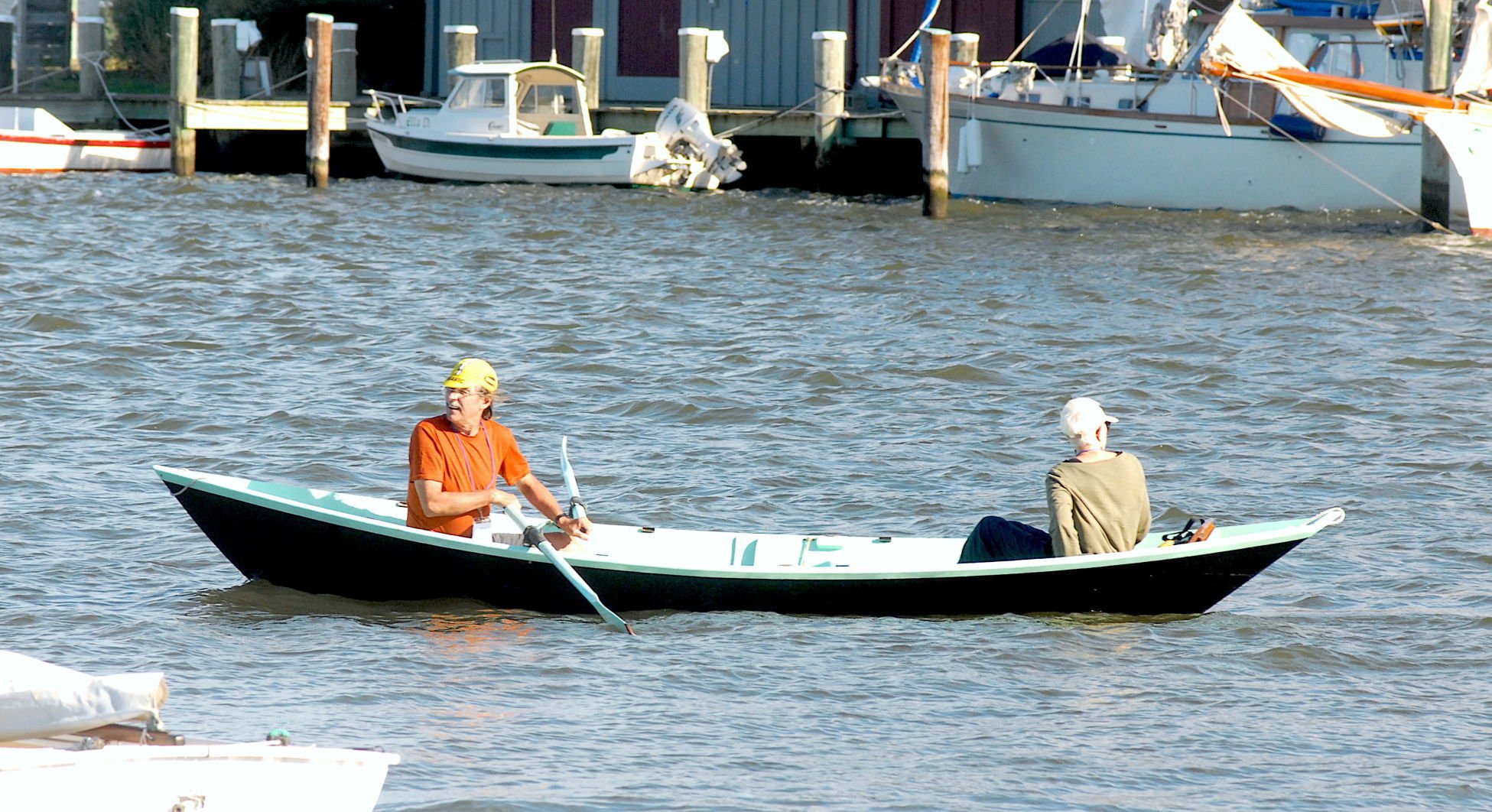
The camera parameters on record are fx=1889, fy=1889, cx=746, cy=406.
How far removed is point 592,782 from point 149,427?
259 inches

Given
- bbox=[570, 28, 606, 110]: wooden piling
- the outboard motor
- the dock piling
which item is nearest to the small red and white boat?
the dock piling

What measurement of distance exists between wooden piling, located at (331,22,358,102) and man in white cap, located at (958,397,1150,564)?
20653 millimetres

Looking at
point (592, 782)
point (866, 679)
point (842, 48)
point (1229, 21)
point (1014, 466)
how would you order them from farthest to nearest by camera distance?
point (842, 48), point (1229, 21), point (1014, 466), point (866, 679), point (592, 782)

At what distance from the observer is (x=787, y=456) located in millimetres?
11133

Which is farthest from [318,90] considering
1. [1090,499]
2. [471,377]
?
[1090,499]

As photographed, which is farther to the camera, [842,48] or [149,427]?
[842,48]

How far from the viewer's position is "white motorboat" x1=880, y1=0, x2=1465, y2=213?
21406 mm

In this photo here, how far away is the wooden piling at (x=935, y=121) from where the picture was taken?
19500 mm

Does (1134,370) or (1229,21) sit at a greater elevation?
(1229,21)

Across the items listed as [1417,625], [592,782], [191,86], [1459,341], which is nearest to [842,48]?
[191,86]

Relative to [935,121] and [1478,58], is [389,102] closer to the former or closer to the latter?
[935,121]

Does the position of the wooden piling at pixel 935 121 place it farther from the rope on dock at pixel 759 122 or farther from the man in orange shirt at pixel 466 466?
the man in orange shirt at pixel 466 466

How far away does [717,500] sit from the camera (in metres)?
10.1

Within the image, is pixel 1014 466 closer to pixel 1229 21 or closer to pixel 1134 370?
pixel 1134 370
